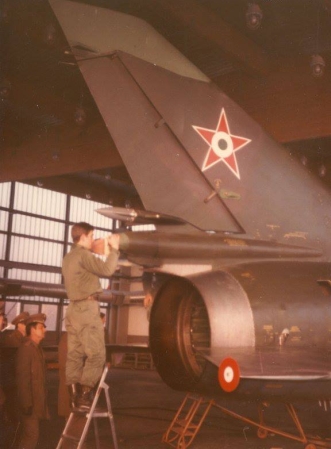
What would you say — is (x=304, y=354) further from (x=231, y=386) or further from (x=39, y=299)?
(x=39, y=299)

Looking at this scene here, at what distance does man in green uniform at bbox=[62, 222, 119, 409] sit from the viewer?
4.45m

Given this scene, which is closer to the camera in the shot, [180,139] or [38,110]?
[180,139]

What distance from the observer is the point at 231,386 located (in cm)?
333

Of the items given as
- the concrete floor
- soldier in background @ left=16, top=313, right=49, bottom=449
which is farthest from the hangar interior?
the concrete floor

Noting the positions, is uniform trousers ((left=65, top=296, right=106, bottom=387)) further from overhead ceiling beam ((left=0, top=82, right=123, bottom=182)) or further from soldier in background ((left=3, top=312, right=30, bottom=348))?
overhead ceiling beam ((left=0, top=82, right=123, bottom=182))

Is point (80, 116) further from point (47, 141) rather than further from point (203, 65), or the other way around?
point (203, 65)

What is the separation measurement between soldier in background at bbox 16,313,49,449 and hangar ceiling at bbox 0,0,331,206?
3.02 metres

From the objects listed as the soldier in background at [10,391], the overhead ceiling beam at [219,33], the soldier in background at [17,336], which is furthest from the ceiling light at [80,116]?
the soldier in background at [10,391]

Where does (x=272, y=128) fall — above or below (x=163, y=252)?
above

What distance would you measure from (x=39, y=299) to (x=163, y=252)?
19456 mm

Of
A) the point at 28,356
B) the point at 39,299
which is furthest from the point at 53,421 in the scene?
the point at 39,299

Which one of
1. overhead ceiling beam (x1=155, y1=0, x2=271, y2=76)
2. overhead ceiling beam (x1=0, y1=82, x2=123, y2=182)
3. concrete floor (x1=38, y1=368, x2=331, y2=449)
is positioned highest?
overhead ceiling beam (x1=155, y1=0, x2=271, y2=76)

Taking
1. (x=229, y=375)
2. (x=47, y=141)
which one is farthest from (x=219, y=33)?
(x=229, y=375)

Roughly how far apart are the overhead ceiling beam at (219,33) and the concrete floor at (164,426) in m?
5.03
